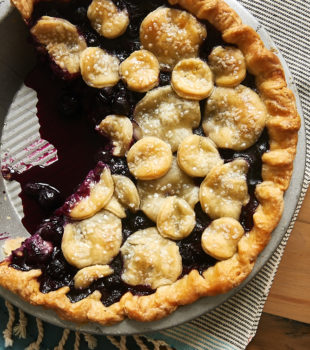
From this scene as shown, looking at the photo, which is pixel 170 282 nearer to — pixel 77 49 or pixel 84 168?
pixel 84 168

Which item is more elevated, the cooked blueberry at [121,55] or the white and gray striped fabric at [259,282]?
the cooked blueberry at [121,55]

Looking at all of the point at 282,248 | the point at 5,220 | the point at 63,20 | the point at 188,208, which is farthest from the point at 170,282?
the point at 63,20

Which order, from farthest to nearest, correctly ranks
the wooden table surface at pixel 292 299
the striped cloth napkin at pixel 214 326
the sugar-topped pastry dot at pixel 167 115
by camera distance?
1. the wooden table surface at pixel 292 299
2. the striped cloth napkin at pixel 214 326
3. the sugar-topped pastry dot at pixel 167 115

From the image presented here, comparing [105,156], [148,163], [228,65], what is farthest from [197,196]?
[228,65]

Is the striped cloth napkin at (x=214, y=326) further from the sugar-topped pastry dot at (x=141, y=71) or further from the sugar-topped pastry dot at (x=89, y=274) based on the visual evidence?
the sugar-topped pastry dot at (x=141, y=71)

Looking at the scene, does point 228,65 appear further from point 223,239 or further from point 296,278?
point 296,278

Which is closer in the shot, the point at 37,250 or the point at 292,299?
the point at 37,250

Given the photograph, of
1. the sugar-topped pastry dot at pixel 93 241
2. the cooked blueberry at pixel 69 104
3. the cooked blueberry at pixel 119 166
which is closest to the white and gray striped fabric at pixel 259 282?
the sugar-topped pastry dot at pixel 93 241
